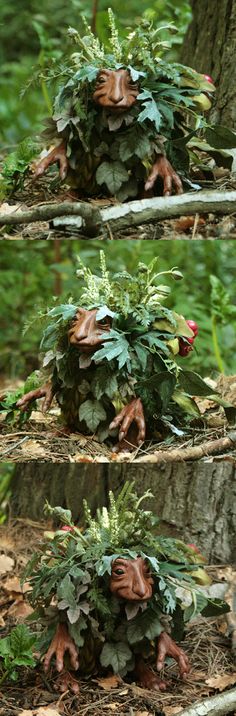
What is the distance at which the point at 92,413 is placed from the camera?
299 cm

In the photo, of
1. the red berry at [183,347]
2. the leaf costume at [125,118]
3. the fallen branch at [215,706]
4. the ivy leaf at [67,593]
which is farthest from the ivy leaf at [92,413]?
the fallen branch at [215,706]

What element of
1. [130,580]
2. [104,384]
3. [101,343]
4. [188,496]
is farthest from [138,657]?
[101,343]

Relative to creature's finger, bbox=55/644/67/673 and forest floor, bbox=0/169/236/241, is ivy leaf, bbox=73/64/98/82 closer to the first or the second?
forest floor, bbox=0/169/236/241

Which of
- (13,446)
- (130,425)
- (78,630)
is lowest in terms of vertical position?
(78,630)

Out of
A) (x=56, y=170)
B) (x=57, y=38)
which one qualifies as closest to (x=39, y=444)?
(x=56, y=170)

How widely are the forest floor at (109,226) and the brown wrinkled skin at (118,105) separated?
0.37ft

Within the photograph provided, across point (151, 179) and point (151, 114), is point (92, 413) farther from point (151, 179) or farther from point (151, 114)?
point (151, 114)

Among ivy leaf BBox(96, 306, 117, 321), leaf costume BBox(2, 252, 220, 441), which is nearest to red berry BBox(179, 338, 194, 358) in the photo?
leaf costume BBox(2, 252, 220, 441)

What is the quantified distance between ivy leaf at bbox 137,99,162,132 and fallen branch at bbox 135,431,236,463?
1037 millimetres

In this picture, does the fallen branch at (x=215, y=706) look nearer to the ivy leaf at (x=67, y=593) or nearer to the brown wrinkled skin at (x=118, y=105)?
the ivy leaf at (x=67, y=593)

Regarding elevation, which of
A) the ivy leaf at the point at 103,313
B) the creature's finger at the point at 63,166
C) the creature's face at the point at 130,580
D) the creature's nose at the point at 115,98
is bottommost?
the creature's face at the point at 130,580

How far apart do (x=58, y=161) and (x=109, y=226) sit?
0.28m

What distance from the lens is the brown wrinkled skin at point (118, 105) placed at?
3.04 m

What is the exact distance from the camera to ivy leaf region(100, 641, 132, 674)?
3123mm
